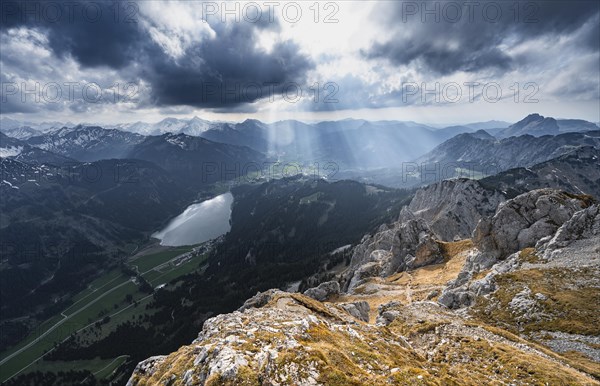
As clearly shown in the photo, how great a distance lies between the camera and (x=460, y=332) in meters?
38.4

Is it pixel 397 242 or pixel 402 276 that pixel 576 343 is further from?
pixel 397 242

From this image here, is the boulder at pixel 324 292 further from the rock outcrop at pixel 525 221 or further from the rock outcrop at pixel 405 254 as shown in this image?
the rock outcrop at pixel 525 221

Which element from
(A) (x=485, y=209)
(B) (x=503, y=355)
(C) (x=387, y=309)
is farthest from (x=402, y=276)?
(A) (x=485, y=209)

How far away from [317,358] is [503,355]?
2046cm

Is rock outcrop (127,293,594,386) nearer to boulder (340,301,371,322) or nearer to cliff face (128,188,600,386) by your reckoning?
cliff face (128,188,600,386)

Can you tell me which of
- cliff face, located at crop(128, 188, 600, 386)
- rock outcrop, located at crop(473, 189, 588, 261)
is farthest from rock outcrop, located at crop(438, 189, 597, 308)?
cliff face, located at crop(128, 188, 600, 386)

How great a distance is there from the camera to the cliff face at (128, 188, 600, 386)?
2449 cm

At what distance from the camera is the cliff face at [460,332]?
24.5 m

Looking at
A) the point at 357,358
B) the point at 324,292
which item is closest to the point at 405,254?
the point at 324,292

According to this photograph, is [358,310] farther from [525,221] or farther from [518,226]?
[525,221]

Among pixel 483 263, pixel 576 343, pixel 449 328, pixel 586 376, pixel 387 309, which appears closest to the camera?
pixel 586 376

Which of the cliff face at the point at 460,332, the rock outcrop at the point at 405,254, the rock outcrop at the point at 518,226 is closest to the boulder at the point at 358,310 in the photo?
the cliff face at the point at 460,332

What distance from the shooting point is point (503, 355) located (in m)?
31.5

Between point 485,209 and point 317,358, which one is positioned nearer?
point 317,358
